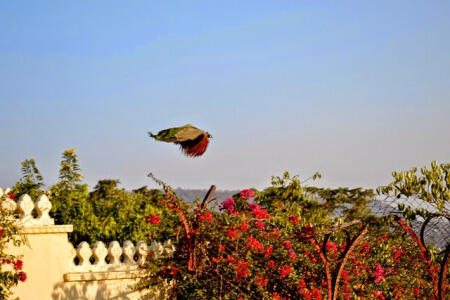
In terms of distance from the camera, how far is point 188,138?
12.2 meters

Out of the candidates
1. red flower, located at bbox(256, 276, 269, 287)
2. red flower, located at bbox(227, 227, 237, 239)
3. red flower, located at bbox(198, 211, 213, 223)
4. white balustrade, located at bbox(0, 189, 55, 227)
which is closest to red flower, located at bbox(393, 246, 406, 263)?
red flower, located at bbox(256, 276, 269, 287)

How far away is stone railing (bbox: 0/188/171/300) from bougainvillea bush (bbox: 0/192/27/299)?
10 cm

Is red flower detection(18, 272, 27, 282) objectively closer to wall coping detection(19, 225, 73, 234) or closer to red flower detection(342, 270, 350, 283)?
wall coping detection(19, 225, 73, 234)

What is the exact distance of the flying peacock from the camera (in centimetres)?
1214

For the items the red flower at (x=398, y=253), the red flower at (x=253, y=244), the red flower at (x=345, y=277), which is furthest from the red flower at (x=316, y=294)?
the red flower at (x=398, y=253)

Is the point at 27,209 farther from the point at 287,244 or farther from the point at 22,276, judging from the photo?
the point at 287,244

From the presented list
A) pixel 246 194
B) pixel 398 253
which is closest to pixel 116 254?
pixel 246 194

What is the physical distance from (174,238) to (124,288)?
1.12 meters

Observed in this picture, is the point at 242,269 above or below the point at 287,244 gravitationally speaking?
below

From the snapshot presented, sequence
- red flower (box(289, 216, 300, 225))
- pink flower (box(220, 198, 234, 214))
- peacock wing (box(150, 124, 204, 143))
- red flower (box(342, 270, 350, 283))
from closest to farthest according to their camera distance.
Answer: red flower (box(289, 216, 300, 225)) < red flower (box(342, 270, 350, 283)) < pink flower (box(220, 198, 234, 214)) < peacock wing (box(150, 124, 204, 143))

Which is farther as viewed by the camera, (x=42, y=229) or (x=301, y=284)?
(x=301, y=284)

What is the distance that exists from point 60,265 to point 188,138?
145 inches

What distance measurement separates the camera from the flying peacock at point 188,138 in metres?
12.1

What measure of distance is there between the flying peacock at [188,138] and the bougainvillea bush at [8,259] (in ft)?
11.7
